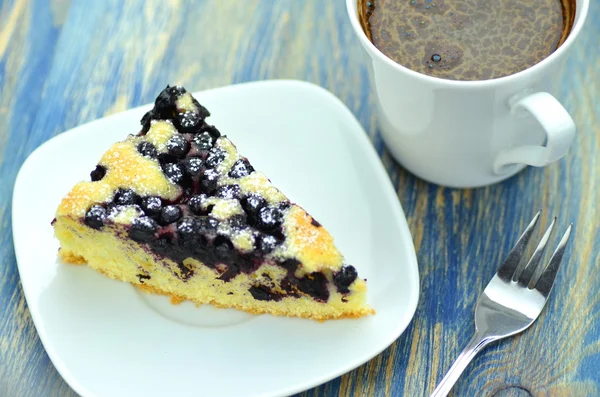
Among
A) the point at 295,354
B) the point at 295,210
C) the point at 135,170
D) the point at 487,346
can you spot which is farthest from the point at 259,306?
the point at 487,346

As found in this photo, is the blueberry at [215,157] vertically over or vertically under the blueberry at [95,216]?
over

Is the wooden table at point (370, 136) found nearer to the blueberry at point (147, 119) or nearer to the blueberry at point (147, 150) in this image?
the blueberry at point (147, 119)

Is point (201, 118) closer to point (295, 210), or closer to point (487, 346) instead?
point (295, 210)

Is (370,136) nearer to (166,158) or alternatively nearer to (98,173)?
(166,158)

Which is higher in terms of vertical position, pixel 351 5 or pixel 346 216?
pixel 351 5

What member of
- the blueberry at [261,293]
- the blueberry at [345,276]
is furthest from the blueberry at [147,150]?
the blueberry at [345,276]
